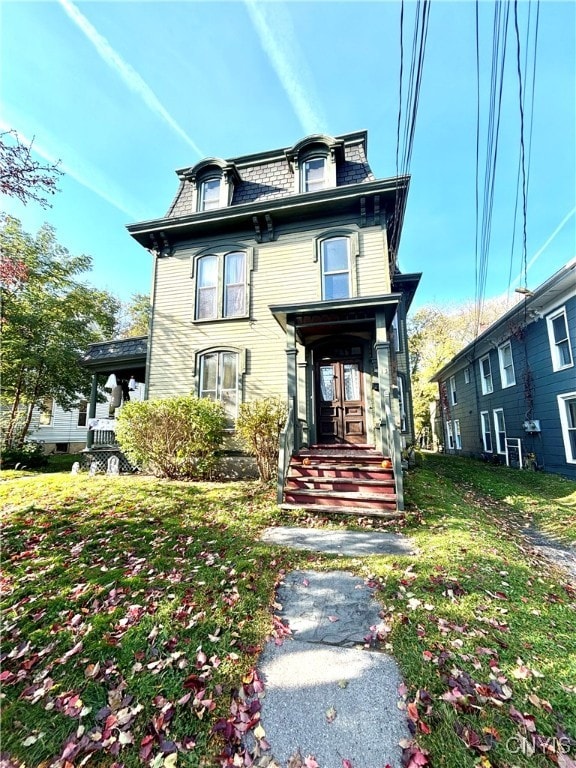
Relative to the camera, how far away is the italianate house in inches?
311

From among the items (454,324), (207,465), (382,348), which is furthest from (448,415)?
(207,465)

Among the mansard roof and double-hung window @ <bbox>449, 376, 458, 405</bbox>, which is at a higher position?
the mansard roof

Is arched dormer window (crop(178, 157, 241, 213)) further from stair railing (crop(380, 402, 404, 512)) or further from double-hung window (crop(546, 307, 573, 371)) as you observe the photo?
double-hung window (crop(546, 307, 573, 371))

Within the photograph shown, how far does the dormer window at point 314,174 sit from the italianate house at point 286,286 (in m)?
0.03

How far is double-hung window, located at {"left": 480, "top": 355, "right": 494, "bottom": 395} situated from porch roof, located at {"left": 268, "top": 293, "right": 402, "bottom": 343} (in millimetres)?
8635

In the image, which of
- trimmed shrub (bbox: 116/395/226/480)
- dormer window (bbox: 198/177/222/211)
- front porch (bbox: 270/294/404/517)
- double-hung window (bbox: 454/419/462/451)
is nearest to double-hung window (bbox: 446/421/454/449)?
double-hung window (bbox: 454/419/462/451)

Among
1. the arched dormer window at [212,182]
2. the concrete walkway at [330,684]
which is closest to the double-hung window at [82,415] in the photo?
the arched dormer window at [212,182]

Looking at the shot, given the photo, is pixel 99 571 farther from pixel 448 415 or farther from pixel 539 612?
pixel 448 415

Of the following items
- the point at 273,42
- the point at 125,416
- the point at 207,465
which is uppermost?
the point at 273,42

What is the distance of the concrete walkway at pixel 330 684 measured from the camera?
1673 millimetres

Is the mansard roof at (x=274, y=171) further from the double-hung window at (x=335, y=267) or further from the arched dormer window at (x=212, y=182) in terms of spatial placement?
the double-hung window at (x=335, y=267)

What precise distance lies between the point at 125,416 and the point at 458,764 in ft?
26.8

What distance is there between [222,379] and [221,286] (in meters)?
2.81

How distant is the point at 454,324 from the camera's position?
1005 inches
